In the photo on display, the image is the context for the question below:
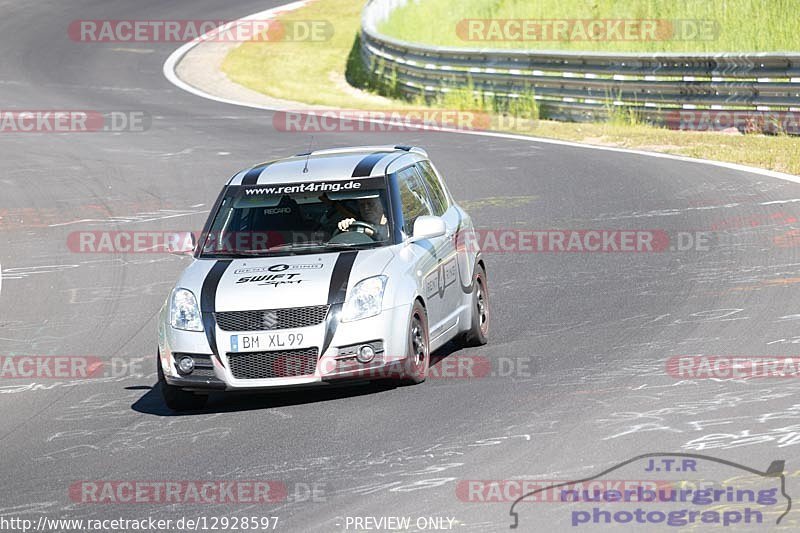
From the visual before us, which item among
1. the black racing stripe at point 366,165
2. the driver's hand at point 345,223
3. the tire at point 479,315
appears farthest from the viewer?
the tire at point 479,315

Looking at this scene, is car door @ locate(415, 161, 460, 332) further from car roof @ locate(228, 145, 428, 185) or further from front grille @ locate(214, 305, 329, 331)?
front grille @ locate(214, 305, 329, 331)

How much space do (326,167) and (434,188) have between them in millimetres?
1050

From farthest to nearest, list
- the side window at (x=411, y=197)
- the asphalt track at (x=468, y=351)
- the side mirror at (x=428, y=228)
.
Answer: the side window at (x=411, y=197) → the side mirror at (x=428, y=228) → the asphalt track at (x=468, y=351)

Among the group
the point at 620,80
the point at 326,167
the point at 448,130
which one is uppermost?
the point at 326,167

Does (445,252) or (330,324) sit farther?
(445,252)

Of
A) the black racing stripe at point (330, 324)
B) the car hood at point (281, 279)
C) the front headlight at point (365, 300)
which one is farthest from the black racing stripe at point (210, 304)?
the front headlight at point (365, 300)

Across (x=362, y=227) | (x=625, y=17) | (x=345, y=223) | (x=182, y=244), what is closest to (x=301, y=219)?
(x=345, y=223)

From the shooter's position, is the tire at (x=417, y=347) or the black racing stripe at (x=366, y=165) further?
the black racing stripe at (x=366, y=165)

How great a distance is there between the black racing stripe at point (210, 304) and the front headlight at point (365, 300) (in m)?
0.85

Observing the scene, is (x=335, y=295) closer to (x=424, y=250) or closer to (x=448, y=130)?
(x=424, y=250)

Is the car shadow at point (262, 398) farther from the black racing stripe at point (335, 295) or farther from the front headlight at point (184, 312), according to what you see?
the front headlight at point (184, 312)

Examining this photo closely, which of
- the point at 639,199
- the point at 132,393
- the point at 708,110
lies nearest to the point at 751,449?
the point at 132,393

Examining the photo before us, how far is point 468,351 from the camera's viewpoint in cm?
1078

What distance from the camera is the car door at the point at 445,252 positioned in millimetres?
10219
